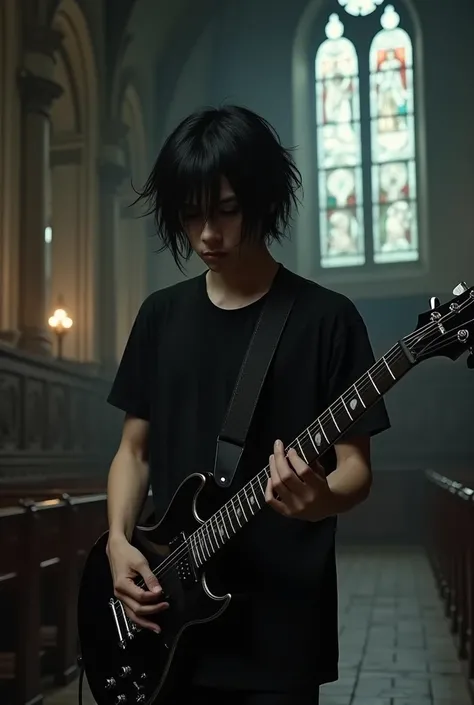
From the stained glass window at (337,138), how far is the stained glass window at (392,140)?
0.70 ft

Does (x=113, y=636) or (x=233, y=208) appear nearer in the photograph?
(x=233, y=208)

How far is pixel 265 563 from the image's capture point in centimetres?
146

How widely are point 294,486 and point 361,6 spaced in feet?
37.0

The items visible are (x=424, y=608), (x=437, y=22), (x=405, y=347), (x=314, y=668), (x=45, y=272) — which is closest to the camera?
(x=405, y=347)

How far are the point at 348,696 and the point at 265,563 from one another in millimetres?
2734

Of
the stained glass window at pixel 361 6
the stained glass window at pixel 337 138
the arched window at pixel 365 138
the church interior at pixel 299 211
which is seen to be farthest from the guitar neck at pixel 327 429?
the stained glass window at pixel 361 6

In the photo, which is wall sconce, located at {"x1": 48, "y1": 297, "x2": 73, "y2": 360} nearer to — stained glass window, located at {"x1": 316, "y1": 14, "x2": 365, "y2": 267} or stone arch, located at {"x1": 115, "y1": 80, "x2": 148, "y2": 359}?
stone arch, located at {"x1": 115, "y1": 80, "x2": 148, "y2": 359}

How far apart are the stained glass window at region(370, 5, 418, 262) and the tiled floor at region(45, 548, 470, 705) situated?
15.4 feet

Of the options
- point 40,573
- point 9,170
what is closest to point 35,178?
point 9,170

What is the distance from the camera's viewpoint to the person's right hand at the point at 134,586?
5.03 ft

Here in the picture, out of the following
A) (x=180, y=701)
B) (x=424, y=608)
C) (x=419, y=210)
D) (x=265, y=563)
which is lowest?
(x=424, y=608)

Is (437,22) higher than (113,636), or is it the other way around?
(437,22)

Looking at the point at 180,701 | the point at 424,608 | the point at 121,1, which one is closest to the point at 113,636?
the point at 180,701

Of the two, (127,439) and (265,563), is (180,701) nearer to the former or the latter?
(265,563)
